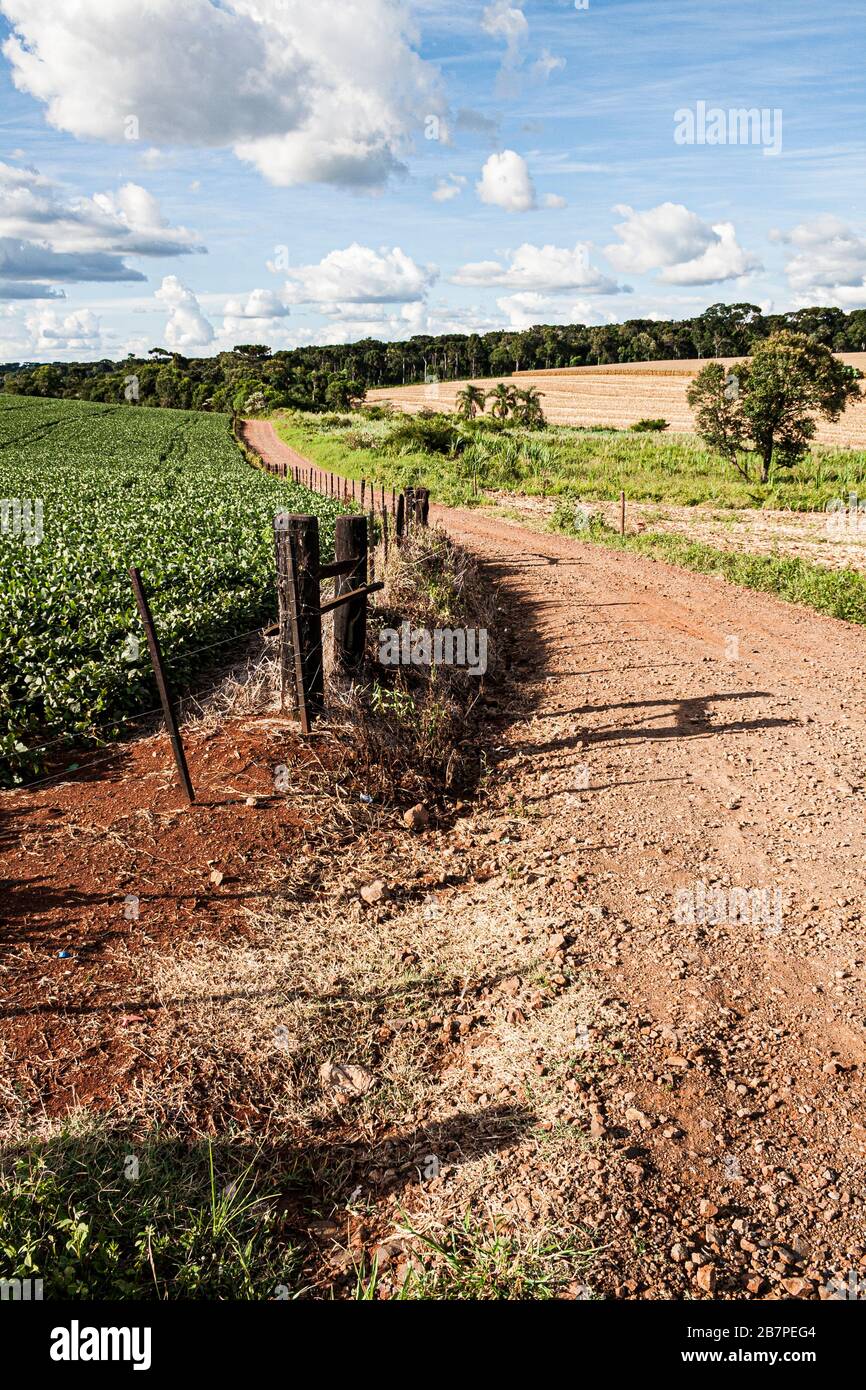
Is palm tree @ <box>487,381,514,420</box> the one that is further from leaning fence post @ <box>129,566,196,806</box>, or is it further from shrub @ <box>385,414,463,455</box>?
leaning fence post @ <box>129,566,196,806</box>

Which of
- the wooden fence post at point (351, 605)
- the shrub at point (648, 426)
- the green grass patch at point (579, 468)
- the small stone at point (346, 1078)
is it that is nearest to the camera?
the small stone at point (346, 1078)

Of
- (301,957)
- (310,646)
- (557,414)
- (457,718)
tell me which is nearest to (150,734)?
(310,646)

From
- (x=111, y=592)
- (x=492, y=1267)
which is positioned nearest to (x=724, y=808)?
(x=492, y=1267)

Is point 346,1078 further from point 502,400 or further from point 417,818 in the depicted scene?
point 502,400

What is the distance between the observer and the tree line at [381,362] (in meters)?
85.0

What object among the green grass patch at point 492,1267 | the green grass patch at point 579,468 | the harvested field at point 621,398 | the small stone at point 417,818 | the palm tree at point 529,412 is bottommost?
the green grass patch at point 492,1267

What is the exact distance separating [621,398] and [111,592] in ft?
196

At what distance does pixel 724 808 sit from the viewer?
6117 millimetres

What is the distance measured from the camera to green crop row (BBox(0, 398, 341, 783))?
24.2 ft

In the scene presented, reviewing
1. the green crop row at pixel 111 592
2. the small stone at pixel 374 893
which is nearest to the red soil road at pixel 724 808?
the small stone at pixel 374 893

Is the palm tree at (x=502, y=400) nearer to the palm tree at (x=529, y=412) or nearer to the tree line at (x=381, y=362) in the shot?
the palm tree at (x=529, y=412)

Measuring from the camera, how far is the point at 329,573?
6641 mm

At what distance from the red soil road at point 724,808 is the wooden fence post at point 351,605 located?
1535mm

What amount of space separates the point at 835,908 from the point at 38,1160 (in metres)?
4.20
